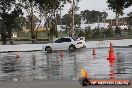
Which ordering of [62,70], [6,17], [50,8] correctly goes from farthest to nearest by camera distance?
1. [50,8]
2. [6,17]
3. [62,70]


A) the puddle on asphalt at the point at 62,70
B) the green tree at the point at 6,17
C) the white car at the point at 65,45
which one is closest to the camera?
the puddle on asphalt at the point at 62,70

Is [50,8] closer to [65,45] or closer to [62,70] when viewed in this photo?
[65,45]

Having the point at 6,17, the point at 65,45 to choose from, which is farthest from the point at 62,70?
the point at 6,17

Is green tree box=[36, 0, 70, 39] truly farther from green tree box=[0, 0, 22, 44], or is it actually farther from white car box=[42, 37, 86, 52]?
white car box=[42, 37, 86, 52]

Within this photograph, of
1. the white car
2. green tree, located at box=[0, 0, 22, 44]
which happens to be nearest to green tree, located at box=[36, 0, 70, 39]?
green tree, located at box=[0, 0, 22, 44]

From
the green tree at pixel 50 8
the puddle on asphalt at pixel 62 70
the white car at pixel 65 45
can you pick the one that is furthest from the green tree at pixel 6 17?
the puddle on asphalt at pixel 62 70

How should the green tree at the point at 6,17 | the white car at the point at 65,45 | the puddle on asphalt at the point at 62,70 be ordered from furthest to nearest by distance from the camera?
the green tree at the point at 6,17 → the white car at the point at 65,45 → the puddle on asphalt at the point at 62,70

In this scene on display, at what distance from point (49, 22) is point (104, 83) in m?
77.6

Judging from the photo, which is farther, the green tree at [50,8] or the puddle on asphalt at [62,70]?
the green tree at [50,8]

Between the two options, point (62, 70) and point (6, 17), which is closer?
point (62, 70)

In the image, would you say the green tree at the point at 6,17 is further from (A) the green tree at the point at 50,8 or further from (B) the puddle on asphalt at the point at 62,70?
(B) the puddle on asphalt at the point at 62,70

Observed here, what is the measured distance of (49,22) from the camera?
83750 millimetres

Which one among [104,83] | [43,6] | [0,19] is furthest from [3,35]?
[104,83]

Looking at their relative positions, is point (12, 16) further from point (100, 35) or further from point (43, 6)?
point (100, 35)
